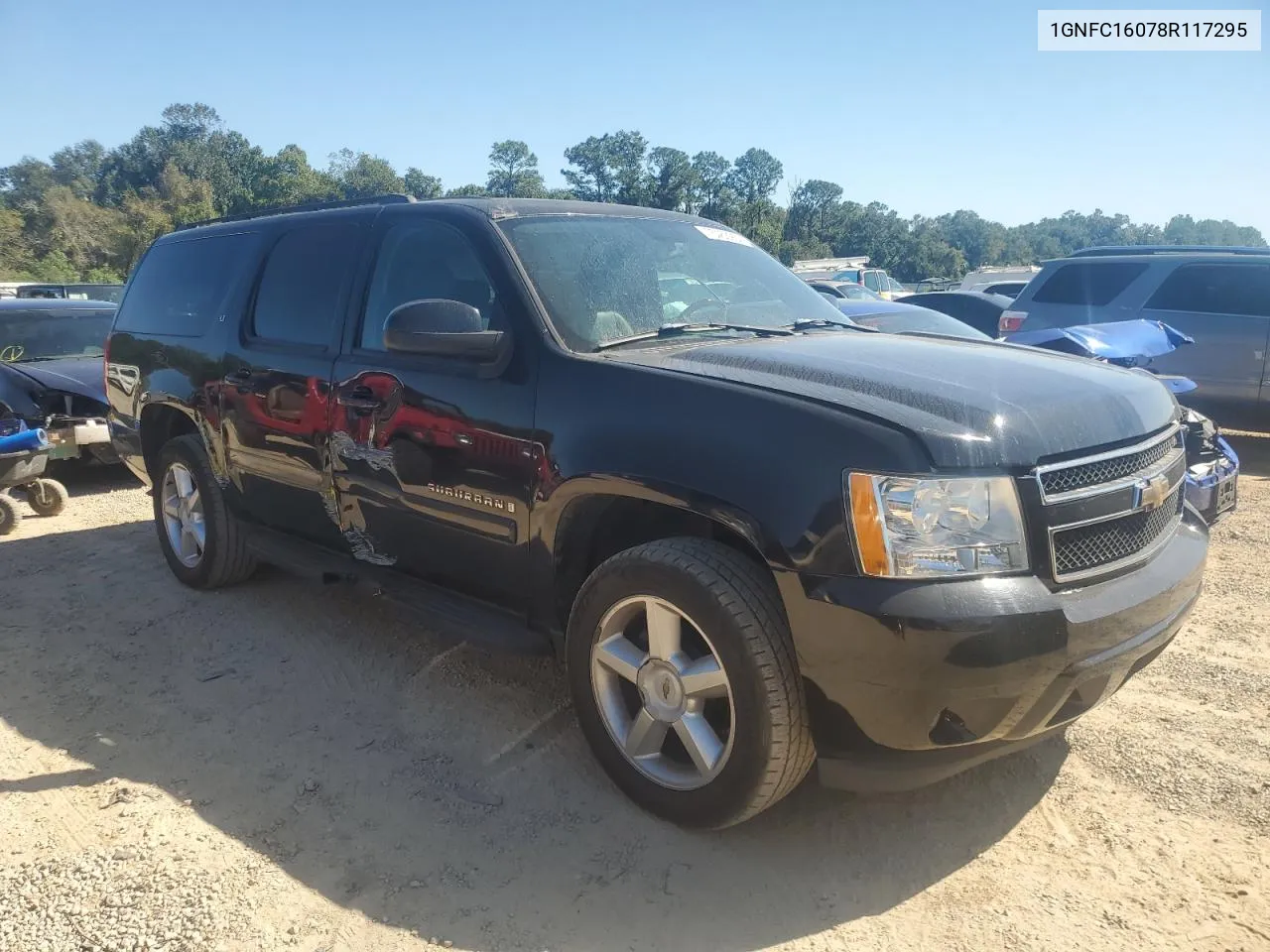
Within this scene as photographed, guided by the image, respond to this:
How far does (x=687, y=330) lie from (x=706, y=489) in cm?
97

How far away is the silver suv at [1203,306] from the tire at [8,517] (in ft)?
30.7

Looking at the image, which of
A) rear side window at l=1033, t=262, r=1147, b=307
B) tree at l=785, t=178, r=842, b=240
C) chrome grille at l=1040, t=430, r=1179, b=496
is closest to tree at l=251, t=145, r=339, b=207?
tree at l=785, t=178, r=842, b=240

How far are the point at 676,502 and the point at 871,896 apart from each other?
1.19 m

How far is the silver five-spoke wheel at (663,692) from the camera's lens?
2.61m

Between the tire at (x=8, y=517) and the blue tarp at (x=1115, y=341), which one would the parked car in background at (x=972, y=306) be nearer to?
the blue tarp at (x=1115, y=341)

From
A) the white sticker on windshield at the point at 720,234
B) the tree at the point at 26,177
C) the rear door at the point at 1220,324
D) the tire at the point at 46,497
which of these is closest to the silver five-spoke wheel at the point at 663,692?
the white sticker on windshield at the point at 720,234

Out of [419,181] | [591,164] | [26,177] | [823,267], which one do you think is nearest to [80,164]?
[26,177]

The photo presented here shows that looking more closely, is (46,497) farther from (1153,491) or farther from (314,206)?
(1153,491)

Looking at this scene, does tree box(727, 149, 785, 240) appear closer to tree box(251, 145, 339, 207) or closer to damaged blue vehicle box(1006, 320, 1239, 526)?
tree box(251, 145, 339, 207)

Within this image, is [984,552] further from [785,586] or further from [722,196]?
[722,196]

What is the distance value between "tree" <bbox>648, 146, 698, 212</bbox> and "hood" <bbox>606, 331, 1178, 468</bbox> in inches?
2899

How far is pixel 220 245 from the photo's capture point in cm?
477

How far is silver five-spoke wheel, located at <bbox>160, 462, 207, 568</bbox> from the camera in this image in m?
4.91

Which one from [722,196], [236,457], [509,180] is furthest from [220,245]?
[509,180]
